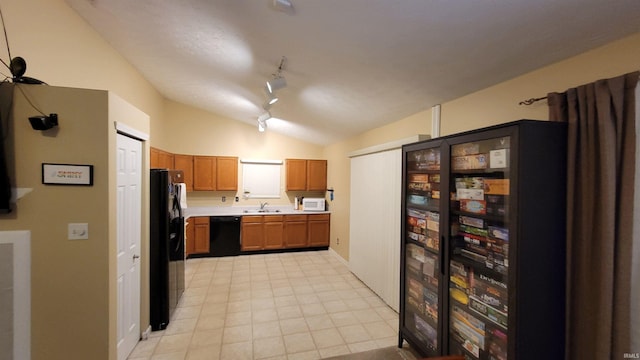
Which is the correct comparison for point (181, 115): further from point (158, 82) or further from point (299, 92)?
point (299, 92)

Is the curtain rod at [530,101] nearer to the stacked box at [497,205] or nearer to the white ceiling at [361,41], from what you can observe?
the white ceiling at [361,41]

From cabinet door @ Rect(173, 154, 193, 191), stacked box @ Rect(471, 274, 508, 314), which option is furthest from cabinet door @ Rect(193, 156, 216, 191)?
stacked box @ Rect(471, 274, 508, 314)

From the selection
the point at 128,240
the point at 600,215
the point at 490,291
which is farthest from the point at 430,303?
the point at 128,240

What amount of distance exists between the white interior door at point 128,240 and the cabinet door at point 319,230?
11.9 feet

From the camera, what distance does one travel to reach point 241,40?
2211 mm

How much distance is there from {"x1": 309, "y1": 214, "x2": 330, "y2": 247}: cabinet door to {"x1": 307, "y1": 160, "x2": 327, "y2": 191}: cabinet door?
2.35 ft

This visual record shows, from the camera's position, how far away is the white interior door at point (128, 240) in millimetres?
2166

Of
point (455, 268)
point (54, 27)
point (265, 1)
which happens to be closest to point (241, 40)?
point (265, 1)

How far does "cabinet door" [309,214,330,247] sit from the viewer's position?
5.78m

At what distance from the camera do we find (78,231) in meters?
1.80

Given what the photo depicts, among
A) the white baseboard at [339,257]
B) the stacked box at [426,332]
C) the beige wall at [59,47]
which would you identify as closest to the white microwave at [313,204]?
the white baseboard at [339,257]

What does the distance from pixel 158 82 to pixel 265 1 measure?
11.3 ft

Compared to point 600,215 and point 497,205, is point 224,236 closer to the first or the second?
point 497,205

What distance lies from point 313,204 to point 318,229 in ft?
1.89
